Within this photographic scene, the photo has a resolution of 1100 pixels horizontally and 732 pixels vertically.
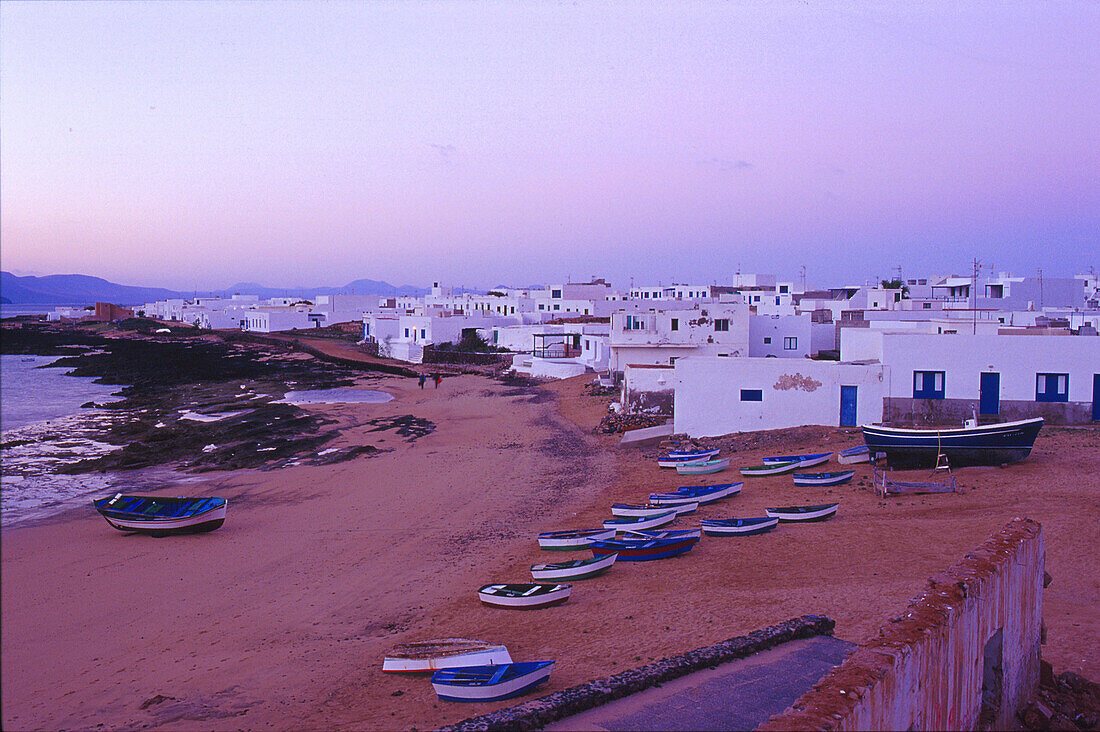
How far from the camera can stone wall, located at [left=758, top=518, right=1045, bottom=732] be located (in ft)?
17.0

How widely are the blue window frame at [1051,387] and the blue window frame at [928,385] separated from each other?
A: 2.92 m

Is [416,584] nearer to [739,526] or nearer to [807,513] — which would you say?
[739,526]

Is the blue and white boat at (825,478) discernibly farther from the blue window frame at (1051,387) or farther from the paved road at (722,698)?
the paved road at (722,698)

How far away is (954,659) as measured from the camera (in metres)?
6.45

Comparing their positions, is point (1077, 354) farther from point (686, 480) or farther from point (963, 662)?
point (963, 662)

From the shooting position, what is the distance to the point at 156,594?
1509 cm

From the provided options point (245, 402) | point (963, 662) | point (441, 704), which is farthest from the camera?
point (245, 402)

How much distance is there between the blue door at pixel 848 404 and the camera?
2436 cm

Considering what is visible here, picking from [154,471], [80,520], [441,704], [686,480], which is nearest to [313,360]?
[154,471]

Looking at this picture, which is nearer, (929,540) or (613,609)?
(613,609)

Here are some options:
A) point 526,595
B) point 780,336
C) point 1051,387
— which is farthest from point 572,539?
point 780,336

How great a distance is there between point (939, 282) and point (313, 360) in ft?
170

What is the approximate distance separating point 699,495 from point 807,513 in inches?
115

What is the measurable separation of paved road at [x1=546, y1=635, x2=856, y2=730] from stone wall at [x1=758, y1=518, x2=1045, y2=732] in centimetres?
150
